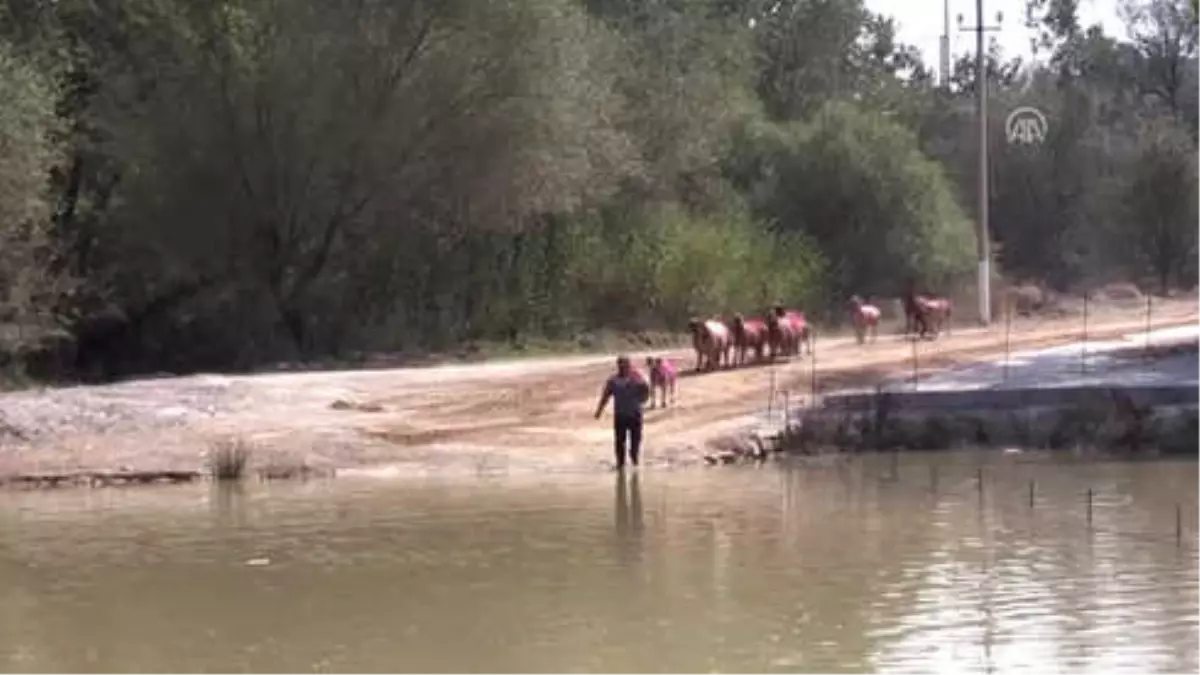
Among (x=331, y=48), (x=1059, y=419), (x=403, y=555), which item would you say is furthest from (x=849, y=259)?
(x=403, y=555)

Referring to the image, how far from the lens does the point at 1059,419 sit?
1208 inches

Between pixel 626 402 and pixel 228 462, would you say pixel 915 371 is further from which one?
pixel 228 462

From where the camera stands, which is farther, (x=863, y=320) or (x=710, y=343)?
(x=863, y=320)

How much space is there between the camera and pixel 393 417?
103ft

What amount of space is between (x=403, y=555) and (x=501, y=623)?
4454 mm

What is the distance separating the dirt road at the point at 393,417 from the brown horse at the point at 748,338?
571 millimetres

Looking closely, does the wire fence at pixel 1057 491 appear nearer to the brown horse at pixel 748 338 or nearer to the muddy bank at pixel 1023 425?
the muddy bank at pixel 1023 425

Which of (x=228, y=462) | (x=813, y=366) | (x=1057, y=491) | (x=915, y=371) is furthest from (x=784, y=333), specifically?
(x=228, y=462)

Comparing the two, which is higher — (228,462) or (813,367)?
(813,367)

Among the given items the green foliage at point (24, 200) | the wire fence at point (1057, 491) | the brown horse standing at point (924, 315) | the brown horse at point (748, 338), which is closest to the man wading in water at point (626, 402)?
the wire fence at point (1057, 491)

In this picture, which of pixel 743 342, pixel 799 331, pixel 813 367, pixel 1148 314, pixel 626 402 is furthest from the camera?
pixel 1148 314

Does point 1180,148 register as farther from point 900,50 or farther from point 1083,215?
point 900,50

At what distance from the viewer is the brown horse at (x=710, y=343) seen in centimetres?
3519

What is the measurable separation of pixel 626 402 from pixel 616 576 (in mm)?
8422
